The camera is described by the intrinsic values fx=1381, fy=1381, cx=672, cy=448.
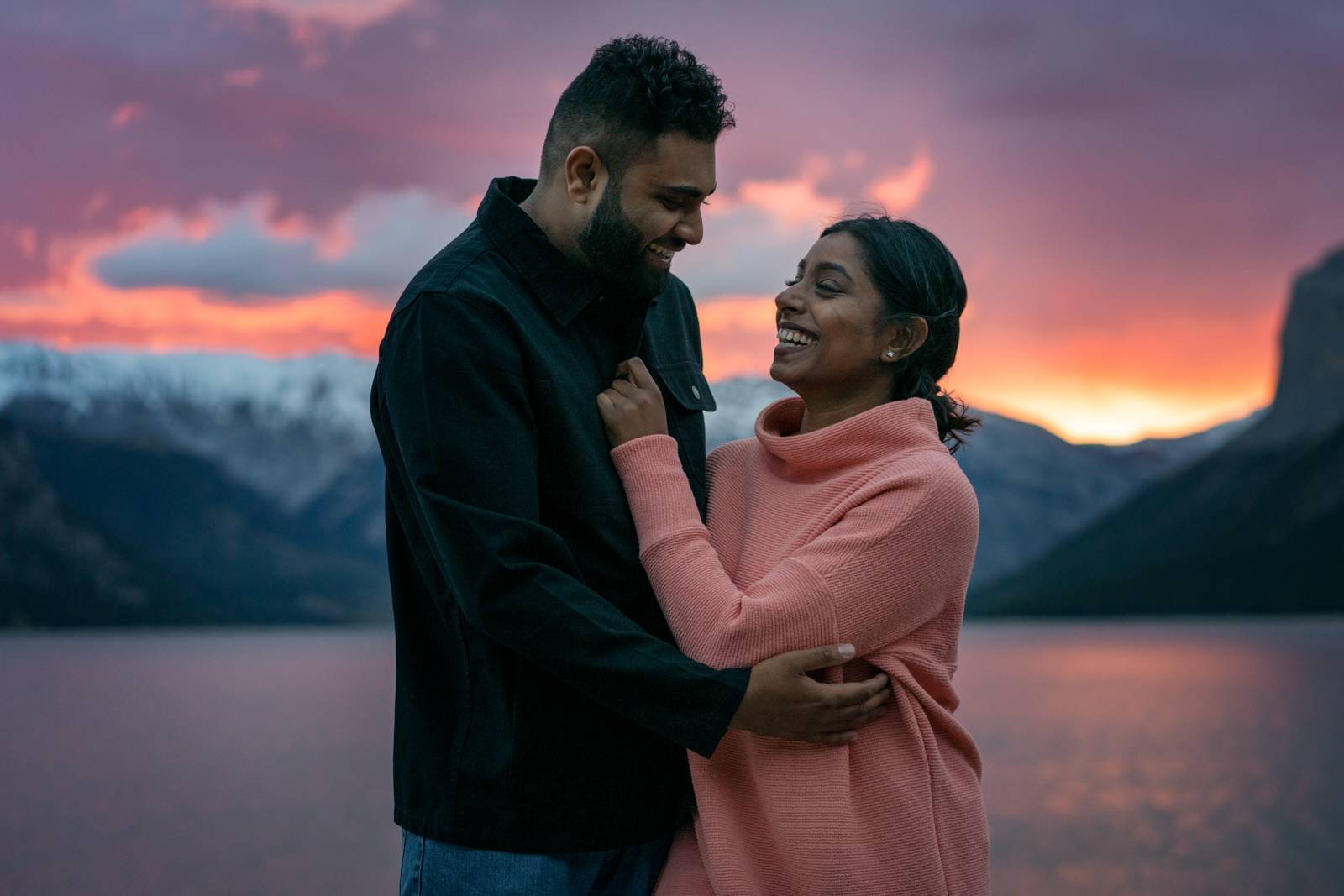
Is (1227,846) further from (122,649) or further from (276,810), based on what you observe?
(122,649)

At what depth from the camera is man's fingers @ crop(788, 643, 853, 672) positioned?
116 inches

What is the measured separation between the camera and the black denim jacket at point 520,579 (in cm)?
284

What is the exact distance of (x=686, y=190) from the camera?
3.18m

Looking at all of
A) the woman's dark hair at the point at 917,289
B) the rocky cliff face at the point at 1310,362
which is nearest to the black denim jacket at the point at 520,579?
the woman's dark hair at the point at 917,289

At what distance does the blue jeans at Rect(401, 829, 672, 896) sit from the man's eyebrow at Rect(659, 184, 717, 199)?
4.95 ft

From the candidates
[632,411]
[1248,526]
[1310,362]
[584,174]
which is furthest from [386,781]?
[1310,362]

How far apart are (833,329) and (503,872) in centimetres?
150

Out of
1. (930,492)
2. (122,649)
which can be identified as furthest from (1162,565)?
(930,492)

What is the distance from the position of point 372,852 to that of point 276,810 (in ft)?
24.3

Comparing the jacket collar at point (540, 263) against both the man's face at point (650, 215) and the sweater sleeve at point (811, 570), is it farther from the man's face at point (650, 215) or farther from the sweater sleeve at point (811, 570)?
the sweater sleeve at point (811, 570)

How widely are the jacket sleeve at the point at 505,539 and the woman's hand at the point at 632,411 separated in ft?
0.96

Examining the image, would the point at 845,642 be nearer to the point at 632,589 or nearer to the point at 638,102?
the point at 632,589

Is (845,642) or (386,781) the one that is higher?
(845,642)

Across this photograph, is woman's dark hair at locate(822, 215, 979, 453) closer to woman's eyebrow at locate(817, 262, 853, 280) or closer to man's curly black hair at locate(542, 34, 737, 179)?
woman's eyebrow at locate(817, 262, 853, 280)
